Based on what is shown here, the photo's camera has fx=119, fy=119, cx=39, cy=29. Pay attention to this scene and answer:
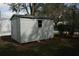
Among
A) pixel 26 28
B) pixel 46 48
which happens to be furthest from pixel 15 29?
pixel 46 48

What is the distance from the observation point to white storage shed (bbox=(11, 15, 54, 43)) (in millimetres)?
1968

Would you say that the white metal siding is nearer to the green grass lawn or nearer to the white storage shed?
the white storage shed

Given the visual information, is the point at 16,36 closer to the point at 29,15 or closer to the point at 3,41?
the point at 3,41

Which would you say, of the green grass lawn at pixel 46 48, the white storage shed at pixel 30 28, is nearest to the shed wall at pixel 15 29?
the white storage shed at pixel 30 28

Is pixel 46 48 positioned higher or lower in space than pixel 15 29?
lower

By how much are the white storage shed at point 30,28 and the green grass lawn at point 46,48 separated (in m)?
0.10

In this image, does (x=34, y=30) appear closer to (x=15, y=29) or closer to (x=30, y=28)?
(x=30, y=28)

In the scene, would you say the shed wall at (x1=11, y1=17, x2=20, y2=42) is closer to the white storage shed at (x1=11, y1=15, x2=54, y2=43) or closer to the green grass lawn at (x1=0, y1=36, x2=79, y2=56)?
the white storage shed at (x1=11, y1=15, x2=54, y2=43)

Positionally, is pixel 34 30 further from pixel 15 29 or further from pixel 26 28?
pixel 15 29

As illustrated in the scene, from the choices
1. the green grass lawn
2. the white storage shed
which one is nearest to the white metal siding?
the white storage shed

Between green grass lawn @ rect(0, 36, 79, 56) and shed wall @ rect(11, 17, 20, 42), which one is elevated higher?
shed wall @ rect(11, 17, 20, 42)

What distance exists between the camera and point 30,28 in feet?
6.57

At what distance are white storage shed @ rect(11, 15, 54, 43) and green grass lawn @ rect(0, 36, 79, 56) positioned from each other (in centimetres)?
10

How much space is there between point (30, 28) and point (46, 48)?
441 mm
